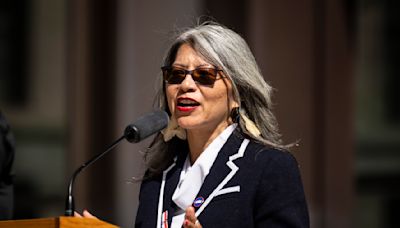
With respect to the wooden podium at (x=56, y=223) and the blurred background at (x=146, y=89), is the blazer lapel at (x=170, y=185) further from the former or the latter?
the blurred background at (x=146, y=89)

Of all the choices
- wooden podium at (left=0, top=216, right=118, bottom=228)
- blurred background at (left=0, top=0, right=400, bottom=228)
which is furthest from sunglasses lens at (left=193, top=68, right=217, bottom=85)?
blurred background at (left=0, top=0, right=400, bottom=228)

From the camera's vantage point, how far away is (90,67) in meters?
9.59

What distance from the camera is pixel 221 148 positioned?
382 cm

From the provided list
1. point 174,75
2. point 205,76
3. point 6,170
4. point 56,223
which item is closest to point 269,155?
point 205,76

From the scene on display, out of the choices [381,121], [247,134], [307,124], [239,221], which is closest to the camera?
[239,221]

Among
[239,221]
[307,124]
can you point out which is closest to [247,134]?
[239,221]

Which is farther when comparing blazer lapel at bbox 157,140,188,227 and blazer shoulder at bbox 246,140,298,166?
blazer lapel at bbox 157,140,188,227

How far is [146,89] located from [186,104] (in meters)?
5.41

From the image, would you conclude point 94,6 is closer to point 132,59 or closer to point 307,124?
point 132,59

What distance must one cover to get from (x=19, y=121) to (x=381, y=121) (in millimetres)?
3720

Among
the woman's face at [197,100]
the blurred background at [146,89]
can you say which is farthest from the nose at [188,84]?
the blurred background at [146,89]

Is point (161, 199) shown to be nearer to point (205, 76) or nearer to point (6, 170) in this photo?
point (205, 76)

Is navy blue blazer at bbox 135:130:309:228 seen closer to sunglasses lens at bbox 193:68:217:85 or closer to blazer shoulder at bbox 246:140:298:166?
blazer shoulder at bbox 246:140:298:166

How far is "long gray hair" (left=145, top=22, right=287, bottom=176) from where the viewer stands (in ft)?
12.4
